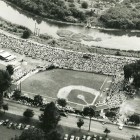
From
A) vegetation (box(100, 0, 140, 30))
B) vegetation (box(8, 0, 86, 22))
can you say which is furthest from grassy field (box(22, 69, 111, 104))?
vegetation (box(8, 0, 86, 22))

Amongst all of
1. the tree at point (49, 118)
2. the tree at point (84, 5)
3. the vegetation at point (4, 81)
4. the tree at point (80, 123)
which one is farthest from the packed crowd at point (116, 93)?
the tree at point (84, 5)

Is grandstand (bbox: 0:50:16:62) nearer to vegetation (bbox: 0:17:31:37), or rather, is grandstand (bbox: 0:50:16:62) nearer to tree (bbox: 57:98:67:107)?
vegetation (bbox: 0:17:31:37)

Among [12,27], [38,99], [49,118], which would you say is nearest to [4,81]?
[38,99]

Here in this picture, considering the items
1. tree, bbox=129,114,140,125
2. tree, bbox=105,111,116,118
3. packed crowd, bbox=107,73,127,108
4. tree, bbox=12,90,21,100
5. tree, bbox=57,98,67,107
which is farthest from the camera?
packed crowd, bbox=107,73,127,108

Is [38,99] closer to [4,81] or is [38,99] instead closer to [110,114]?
[4,81]

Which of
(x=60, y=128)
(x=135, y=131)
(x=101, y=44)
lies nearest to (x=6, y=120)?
(x=60, y=128)

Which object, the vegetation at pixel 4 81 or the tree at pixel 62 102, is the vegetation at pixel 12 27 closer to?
the vegetation at pixel 4 81
